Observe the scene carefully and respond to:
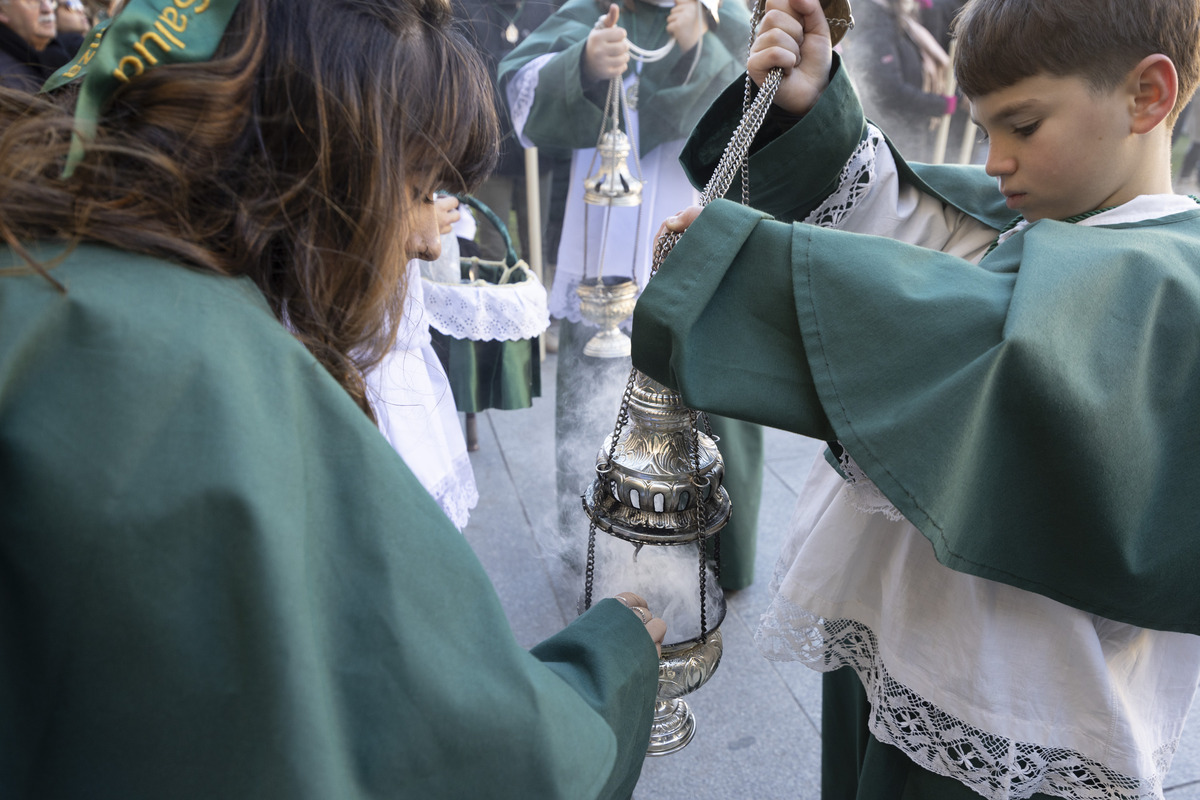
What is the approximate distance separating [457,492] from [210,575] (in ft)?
4.24

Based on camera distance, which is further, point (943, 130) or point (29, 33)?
point (943, 130)

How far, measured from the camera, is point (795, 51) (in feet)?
3.32

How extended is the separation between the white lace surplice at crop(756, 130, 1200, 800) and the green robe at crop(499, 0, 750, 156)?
5.36ft

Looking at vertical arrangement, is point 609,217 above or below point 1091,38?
below

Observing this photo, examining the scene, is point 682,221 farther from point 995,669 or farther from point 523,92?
point 523,92

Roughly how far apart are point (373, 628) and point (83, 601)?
0.18m

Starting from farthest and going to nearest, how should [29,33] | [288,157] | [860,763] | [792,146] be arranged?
[29,33]
[860,763]
[792,146]
[288,157]

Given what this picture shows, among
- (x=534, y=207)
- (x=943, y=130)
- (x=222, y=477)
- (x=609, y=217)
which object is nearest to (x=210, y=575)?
(x=222, y=477)

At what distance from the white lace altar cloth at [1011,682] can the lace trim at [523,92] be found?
1.86 meters

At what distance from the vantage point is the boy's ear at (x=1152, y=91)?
2.91 feet

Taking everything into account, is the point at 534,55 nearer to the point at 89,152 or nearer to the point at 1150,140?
the point at 1150,140

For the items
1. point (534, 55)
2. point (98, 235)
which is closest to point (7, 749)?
point (98, 235)

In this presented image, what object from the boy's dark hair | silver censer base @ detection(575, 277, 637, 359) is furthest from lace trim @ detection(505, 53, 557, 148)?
the boy's dark hair

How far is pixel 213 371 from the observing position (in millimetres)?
542
